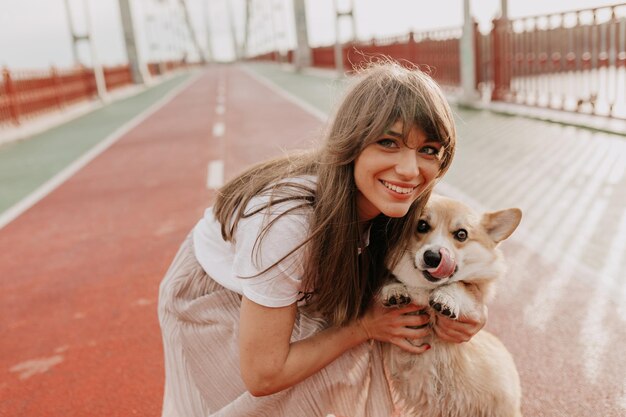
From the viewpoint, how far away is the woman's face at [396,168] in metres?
1.95

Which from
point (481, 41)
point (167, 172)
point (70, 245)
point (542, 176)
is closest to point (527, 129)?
point (542, 176)

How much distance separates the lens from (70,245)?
587cm

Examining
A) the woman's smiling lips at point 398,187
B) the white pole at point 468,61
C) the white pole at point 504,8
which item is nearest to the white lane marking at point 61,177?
the woman's smiling lips at point 398,187

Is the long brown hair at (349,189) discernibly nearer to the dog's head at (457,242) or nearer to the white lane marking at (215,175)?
the dog's head at (457,242)

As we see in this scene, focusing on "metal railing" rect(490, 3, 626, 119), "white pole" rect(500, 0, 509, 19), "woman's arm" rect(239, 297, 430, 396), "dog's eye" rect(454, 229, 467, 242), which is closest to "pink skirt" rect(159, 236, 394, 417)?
"woman's arm" rect(239, 297, 430, 396)

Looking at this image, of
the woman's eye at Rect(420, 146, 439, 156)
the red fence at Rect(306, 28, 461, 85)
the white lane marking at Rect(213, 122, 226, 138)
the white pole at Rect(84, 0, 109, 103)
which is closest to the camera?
the woman's eye at Rect(420, 146, 439, 156)

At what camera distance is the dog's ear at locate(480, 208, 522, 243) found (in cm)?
220

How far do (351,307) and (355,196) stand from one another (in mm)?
449

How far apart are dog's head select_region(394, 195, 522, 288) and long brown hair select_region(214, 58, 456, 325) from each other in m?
0.06

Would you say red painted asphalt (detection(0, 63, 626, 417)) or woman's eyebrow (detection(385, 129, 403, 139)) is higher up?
→ woman's eyebrow (detection(385, 129, 403, 139))

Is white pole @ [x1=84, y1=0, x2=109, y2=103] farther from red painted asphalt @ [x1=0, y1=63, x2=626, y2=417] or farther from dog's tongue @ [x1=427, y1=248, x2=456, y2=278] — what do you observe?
dog's tongue @ [x1=427, y1=248, x2=456, y2=278]

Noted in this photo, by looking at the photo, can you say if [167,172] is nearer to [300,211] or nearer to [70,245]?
[70,245]

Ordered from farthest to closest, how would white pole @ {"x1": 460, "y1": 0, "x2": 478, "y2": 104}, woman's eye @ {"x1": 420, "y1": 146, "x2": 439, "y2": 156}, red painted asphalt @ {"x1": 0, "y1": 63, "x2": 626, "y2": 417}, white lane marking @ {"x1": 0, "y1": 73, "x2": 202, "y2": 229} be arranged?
white pole @ {"x1": 460, "y1": 0, "x2": 478, "y2": 104} < white lane marking @ {"x1": 0, "y1": 73, "x2": 202, "y2": 229} < red painted asphalt @ {"x1": 0, "y1": 63, "x2": 626, "y2": 417} < woman's eye @ {"x1": 420, "y1": 146, "x2": 439, "y2": 156}

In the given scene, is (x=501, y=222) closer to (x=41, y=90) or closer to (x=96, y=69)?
(x=41, y=90)
